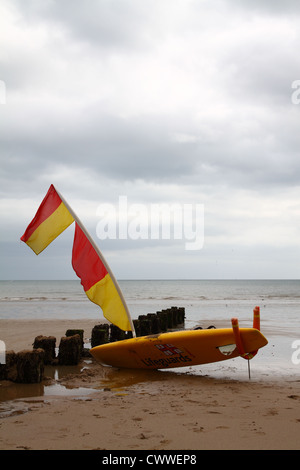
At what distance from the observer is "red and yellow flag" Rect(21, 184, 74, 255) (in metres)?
8.90

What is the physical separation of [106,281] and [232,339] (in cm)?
282

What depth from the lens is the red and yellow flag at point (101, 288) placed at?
347 inches

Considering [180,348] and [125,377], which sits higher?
[180,348]

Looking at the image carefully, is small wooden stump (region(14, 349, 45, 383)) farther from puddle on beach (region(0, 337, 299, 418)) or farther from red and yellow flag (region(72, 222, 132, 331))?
red and yellow flag (region(72, 222, 132, 331))

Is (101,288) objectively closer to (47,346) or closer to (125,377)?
(125,377)

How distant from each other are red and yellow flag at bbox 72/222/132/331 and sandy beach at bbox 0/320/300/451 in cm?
113

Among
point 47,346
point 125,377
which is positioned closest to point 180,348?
point 125,377

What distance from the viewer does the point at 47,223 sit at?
29.5 ft

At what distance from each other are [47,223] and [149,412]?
15.5ft

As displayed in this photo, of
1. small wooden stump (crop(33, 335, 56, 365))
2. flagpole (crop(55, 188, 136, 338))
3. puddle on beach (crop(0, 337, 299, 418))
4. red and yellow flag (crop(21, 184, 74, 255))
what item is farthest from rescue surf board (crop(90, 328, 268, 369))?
red and yellow flag (crop(21, 184, 74, 255))

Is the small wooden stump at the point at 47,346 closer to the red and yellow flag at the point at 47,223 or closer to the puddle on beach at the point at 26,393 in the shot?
the puddle on beach at the point at 26,393

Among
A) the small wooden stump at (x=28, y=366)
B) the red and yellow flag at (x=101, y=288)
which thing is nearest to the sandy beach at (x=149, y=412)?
the small wooden stump at (x=28, y=366)

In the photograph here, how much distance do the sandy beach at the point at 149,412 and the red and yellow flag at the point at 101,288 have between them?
1.13m

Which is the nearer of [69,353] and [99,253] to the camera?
[99,253]
